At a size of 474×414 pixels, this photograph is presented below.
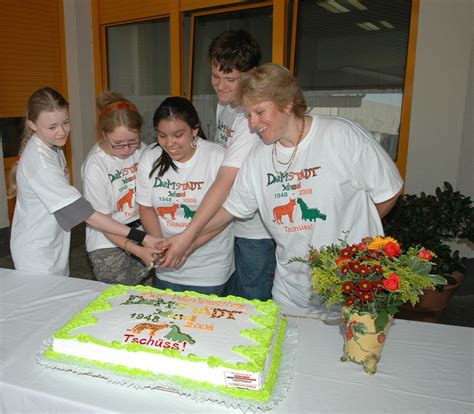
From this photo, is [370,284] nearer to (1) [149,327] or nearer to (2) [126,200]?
(1) [149,327]

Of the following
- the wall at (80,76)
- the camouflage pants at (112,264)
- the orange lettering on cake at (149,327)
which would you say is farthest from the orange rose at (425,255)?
the wall at (80,76)

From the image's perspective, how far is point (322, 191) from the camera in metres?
1.55

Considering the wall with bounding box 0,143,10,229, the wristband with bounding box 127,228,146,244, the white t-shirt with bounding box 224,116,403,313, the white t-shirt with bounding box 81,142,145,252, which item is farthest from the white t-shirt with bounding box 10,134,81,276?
the wall with bounding box 0,143,10,229

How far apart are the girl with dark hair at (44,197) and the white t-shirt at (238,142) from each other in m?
0.61

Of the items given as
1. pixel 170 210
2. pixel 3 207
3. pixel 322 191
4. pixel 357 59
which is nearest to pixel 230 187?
pixel 170 210

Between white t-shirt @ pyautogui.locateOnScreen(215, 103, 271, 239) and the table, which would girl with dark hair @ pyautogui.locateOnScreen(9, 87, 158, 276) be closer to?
the table

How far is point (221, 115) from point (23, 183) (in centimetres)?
106

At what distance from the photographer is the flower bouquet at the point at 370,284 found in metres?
1.08

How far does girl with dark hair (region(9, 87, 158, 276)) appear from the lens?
1742mm

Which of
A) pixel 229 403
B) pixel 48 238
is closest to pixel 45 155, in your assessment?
pixel 48 238

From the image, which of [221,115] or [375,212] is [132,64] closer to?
[221,115]

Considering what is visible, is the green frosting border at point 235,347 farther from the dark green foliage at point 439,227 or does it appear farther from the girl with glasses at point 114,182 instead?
the dark green foliage at point 439,227

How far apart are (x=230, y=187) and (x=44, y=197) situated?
75cm

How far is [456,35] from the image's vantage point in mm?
3305
